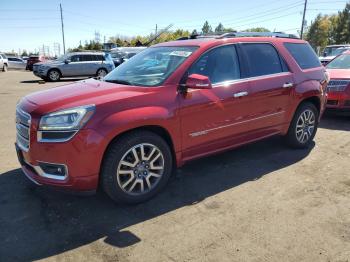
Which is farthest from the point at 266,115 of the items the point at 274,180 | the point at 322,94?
the point at 322,94

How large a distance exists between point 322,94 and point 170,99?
3155mm

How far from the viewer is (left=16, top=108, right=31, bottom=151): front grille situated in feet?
11.9

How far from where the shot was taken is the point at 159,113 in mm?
3801

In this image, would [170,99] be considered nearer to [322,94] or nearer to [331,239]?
[331,239]

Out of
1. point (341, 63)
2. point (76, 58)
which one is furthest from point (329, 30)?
point (341, 63)

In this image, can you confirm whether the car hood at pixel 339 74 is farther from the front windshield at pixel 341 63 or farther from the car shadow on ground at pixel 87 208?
the car shadow on ground at pixel 87 208

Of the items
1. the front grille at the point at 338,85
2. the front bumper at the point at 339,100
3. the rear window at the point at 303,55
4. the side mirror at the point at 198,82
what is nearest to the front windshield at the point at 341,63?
the front grille at the point at 338,85

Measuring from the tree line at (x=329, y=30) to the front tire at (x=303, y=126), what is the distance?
2654 inches

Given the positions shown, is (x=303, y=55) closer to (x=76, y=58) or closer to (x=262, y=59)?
(x=262, y=59)

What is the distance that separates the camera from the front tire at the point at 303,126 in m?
5.54

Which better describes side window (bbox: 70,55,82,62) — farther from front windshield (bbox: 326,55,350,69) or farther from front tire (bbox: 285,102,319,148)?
front tire (bbox: 285,102,319,148)

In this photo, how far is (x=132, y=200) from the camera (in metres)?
3.83

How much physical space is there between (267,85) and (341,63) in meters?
5.41

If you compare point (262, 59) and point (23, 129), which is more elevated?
point (262, 59)
